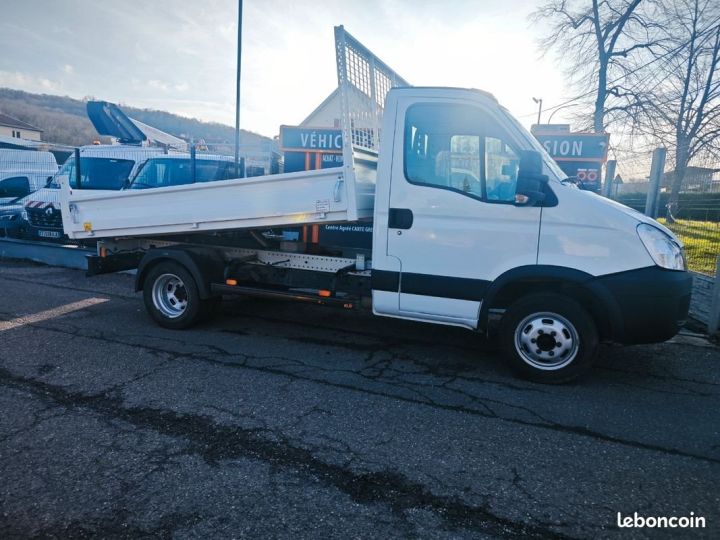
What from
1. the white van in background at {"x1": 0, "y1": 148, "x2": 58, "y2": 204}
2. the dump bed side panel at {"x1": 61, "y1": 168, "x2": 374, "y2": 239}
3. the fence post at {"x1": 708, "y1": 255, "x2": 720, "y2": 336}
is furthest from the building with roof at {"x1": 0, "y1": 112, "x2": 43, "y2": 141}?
the fence post at {"x1": 708, "y1": 255, "x2": 720, "y2": 336}

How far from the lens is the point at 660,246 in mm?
4203

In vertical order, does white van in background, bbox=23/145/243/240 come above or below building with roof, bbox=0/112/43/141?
below

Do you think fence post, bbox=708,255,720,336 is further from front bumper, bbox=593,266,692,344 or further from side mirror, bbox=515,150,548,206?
side mirror, bbox=515,150,548,206

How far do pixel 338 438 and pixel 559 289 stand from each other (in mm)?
2392

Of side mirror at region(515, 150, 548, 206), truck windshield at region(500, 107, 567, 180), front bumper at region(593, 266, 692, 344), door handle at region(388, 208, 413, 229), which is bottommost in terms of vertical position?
front bumper at region(593, 266, 692, 344)

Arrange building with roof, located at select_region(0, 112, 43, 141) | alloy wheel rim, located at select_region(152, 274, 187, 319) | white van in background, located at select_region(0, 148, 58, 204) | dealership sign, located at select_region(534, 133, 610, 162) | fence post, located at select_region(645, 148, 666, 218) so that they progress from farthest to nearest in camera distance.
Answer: building with roof, located at select_region(0, 112, 43, 141) < white van in background, located at select_region(0, 148, 58, 204) < dealership sign, located at select_region(534, 133, 610, 162) < fence post, located at select_region(645, 148, 666, 218) < alloy wheel rim, located at select_region(152, 274, 187, 319)

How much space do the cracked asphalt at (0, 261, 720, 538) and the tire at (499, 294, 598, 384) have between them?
177 millimetres

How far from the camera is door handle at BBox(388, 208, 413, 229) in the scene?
4.72 meters

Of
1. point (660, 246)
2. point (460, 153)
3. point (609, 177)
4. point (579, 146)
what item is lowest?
point (660, 246)

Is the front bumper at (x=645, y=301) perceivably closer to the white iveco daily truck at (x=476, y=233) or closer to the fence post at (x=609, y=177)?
the white iveco daily truck at (x=476, y=233)

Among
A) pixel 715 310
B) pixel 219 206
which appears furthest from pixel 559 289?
pixel 219 206

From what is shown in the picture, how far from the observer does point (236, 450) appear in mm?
3279

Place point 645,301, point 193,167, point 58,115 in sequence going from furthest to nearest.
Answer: point 58,115 → point 193,167 → point 645,301

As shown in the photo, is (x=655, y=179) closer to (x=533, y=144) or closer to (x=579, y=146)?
(x=579, y=146)
